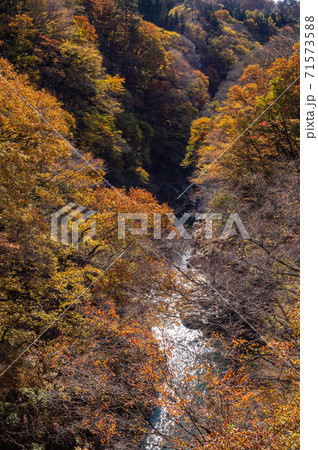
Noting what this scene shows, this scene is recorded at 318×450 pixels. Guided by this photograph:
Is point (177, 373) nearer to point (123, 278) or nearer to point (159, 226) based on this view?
point (123, 278)

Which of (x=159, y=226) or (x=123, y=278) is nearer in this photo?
(x=123, y=278)

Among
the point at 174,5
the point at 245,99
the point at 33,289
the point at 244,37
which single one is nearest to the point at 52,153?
the point at 33,289

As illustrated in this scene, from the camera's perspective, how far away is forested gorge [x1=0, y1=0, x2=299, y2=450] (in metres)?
8.36

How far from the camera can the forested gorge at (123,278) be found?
8.36 metres

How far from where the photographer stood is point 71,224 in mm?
12969

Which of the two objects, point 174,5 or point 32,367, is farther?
point 174,5

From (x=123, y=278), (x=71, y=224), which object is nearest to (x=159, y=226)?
(x=123, y=278)

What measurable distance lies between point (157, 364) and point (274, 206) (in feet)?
29.4

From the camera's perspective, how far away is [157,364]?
9.41 meters

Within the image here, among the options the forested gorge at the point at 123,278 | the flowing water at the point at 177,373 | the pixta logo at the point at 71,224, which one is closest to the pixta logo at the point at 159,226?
the forested gorge at the point at 123,278

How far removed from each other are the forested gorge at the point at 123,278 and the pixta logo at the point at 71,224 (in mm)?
384

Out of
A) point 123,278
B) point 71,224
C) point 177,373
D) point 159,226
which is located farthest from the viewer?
point 159,226

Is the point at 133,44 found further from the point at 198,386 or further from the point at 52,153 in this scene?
the point at 198,386

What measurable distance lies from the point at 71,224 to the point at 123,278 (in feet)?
11.8
